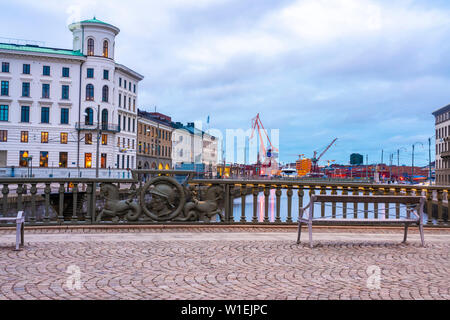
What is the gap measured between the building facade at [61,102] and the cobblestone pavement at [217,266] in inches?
2246

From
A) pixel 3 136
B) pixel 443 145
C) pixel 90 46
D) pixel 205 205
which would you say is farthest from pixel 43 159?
pixel 443 145

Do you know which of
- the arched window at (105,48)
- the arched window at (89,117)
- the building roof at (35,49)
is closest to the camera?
the building roof at (35,49)

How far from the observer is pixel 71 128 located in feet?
221

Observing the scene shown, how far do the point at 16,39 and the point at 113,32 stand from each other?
14.1 meters

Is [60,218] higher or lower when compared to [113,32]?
lower

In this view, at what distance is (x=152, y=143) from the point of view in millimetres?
90812

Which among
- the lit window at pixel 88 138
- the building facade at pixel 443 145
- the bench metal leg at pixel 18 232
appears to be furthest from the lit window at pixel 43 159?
the building facade at pixel 443 145

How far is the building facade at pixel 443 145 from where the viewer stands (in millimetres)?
88750

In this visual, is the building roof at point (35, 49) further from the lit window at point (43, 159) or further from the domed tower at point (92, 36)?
the lit window at point (43, 159)
